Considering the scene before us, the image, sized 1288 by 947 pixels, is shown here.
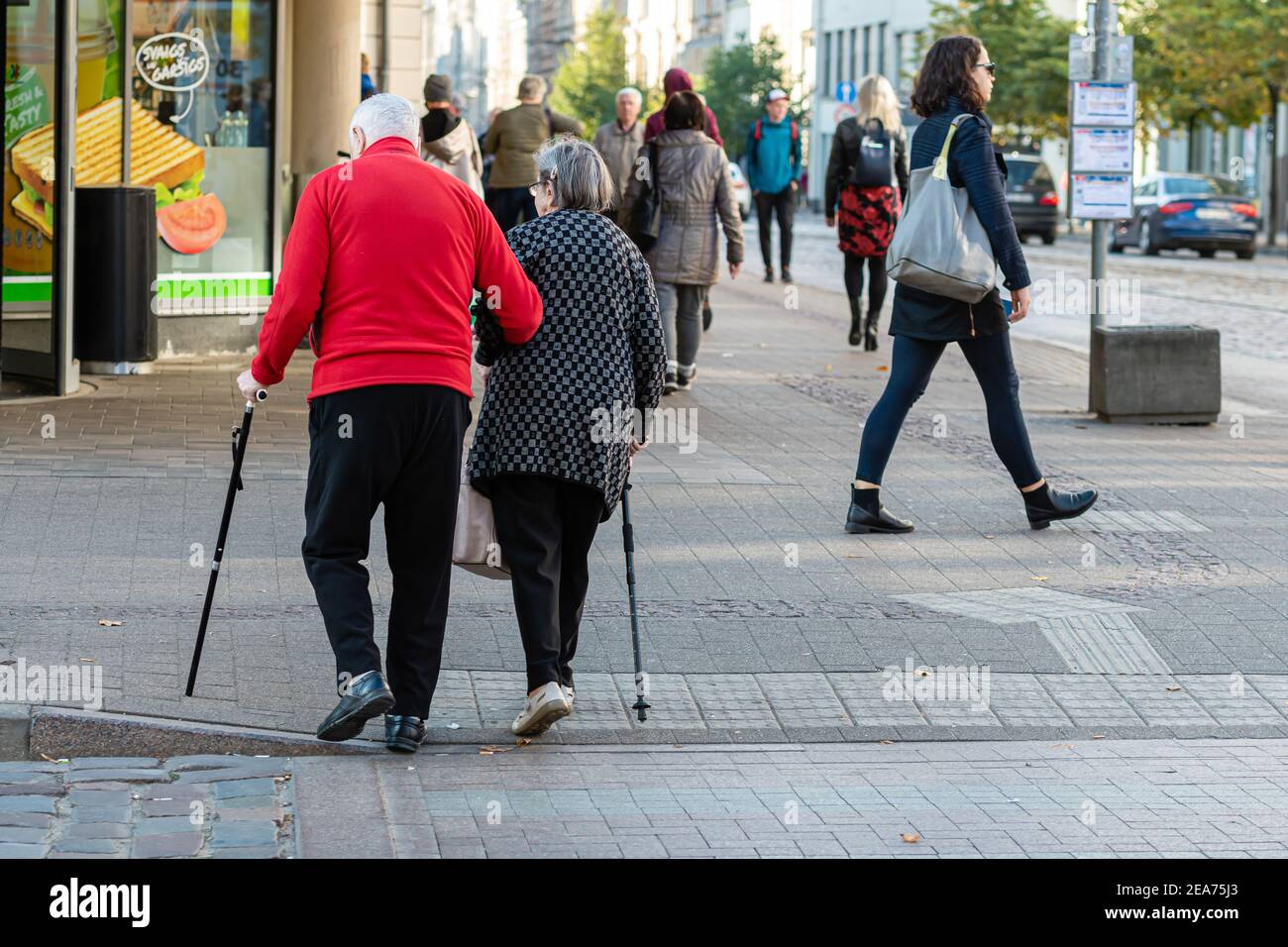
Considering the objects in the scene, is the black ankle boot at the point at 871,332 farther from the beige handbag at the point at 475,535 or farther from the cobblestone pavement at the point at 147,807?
the cobblestone pavement at the point at 147,807

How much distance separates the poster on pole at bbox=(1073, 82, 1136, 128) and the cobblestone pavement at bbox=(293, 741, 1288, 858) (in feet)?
24.1

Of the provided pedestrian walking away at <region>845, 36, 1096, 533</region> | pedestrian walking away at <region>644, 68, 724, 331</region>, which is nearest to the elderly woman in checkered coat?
pedestrian walking away at <region>845, 36, 1096, 533</region>

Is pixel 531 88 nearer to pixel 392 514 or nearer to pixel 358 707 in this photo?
pixel 392 514

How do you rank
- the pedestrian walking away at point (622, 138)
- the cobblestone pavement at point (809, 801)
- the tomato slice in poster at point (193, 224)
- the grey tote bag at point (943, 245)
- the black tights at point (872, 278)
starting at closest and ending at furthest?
1. the cobblestone pavement at point (809, 801)
2. the grey tote bag at point (943, 245)
3. the tomato slice in poster at point (193, 224)
4. the pedestrian walking away at point (622, 138)
5. the black tights at point (872, 278)

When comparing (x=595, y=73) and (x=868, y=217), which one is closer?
(x=868, y=217)

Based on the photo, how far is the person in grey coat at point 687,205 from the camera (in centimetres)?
1285

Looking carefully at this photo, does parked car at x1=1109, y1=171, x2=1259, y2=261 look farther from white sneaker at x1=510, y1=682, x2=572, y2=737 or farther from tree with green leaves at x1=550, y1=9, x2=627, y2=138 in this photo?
tree with green leaves at x1=550, y1=9, x2=627, y2=138

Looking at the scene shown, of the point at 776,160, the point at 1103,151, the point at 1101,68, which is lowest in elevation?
the point at 1103,151

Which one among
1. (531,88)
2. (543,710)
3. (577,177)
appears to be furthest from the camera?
(531,88)

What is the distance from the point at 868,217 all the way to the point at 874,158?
468 mm

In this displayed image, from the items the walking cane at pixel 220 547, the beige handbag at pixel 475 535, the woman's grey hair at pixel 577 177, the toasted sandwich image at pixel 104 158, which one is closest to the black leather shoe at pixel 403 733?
the beige handbag at pixel 475 535

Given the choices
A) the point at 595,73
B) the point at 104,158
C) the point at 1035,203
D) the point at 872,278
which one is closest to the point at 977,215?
the point at 104,158

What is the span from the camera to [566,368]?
236 inches

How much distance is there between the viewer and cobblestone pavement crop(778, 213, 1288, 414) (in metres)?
17.5
